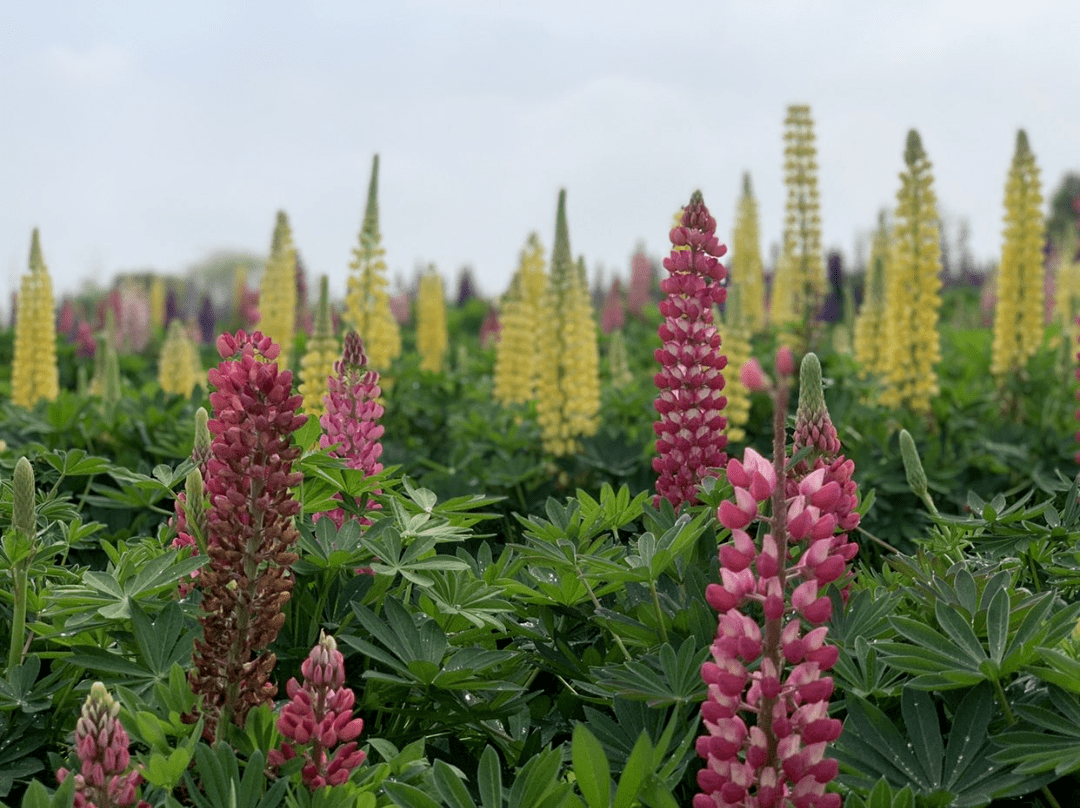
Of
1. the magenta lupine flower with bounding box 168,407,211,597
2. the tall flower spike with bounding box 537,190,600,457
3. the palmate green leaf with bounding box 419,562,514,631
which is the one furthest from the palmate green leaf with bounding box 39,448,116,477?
the tall flower spike with bounding box 537,190,600,457

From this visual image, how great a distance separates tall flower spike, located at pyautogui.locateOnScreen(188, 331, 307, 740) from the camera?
1.75 metres

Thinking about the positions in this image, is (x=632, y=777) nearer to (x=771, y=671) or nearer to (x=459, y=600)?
(x=771, y=671)

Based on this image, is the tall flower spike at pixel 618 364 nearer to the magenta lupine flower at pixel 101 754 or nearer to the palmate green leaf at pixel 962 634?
the palmate green leaf at pixel 962 634

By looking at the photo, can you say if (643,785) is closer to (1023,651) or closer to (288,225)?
(1023,651)

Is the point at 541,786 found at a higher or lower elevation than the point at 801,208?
lower

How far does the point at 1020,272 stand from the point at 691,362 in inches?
203

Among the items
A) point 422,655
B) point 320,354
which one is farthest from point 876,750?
point 320,354

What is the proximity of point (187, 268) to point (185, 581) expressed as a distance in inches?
1136

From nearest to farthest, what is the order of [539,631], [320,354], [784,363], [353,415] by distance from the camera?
1. [784,363]
2. [539,631]
3. [353,415]
4. [320,354]

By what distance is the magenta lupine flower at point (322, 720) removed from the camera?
158cm

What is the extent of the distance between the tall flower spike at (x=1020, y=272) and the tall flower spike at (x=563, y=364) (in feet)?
9.26

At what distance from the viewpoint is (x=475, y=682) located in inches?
75.5

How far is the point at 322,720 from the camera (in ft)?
5.27

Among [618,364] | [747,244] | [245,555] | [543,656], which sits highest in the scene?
[747,244]
